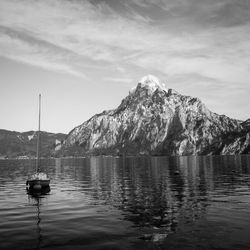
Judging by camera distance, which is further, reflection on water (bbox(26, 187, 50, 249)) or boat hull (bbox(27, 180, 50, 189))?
boat hull (bbox(27, 180, 50, 189))

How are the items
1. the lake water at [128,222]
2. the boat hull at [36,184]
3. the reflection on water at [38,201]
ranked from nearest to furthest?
the lake water at [128,222]
the reflection on water at [38,201]
the boat hull at [36,184]

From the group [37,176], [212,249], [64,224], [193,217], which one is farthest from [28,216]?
[37,176]

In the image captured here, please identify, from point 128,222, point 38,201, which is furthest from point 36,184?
point 128,222

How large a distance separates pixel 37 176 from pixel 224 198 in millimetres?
38729

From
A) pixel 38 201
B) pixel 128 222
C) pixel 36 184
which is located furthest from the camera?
pixel 36 184

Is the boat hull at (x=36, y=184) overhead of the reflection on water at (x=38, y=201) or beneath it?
overhead

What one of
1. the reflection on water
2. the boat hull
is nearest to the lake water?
the reflection on water

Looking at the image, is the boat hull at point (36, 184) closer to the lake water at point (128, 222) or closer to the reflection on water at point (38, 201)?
the reflection on water at point (38, 201)

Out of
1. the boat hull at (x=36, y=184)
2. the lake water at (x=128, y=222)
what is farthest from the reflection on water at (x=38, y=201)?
the boat hull at (x=36, y=184)

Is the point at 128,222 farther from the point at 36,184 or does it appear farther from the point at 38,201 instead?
the point at 36,184

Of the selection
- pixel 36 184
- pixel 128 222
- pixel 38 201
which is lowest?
pixel 128 222

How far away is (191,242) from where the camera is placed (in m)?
26.9

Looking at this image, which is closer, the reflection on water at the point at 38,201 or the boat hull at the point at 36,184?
the reflection on water at the point at 38,201

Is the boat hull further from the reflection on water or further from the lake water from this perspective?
the lake water
